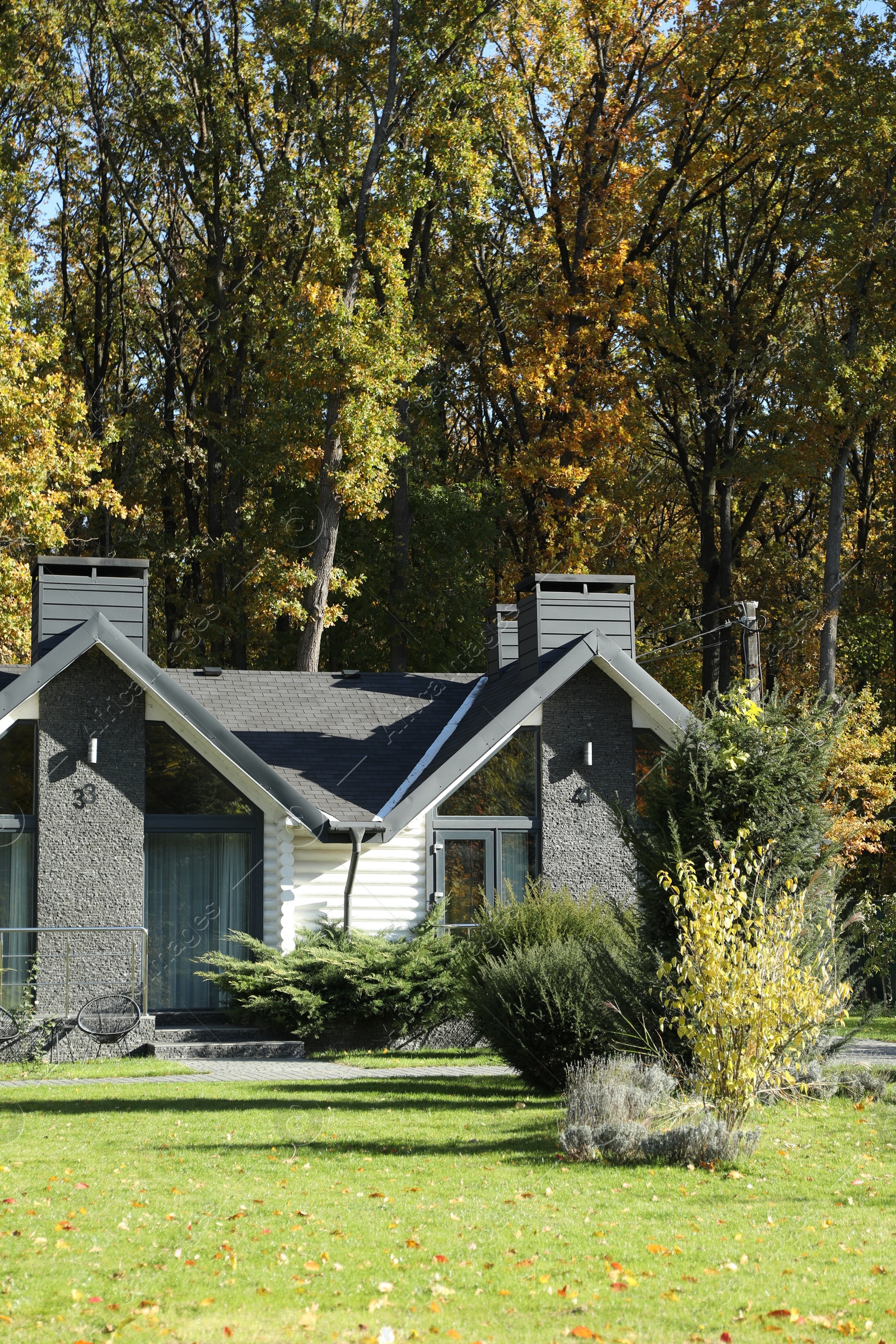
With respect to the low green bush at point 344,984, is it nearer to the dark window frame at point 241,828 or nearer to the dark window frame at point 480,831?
the dark window frame at point 241,828

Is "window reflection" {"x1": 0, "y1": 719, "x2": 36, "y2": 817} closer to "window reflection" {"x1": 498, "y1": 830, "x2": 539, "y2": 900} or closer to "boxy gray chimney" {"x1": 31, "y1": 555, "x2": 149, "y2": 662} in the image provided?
"boxy gray chimney" {"x1": 31, "y1": 555, "x2": 149, "y2": 662}

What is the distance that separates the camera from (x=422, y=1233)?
7.38 meters

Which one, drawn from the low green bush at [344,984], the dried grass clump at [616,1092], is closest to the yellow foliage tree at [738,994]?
the dried grass clump at [616,1092]

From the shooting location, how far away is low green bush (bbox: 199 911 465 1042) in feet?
52.0

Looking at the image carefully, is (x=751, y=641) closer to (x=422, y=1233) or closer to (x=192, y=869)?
(x=192, y=869)

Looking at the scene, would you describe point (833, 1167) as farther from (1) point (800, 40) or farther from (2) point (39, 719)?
(1) point (800, 40)

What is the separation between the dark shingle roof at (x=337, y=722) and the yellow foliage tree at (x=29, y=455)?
458 centimetres

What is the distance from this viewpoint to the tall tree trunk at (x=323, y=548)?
24.8 m

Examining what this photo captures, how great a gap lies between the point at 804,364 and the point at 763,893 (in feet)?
63.0

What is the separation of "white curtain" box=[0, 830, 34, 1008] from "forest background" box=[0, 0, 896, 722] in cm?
822

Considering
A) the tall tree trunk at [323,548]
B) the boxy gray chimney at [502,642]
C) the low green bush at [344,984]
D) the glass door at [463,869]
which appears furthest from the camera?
the tall tree trunk at [323,548]

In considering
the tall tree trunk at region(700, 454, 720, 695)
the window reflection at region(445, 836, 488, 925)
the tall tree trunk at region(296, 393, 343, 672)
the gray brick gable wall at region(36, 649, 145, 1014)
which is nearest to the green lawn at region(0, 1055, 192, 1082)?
the gray brick gable wall at region(36, 649, 145, 1014)

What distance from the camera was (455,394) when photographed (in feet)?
114

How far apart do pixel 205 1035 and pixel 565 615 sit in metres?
7.16
